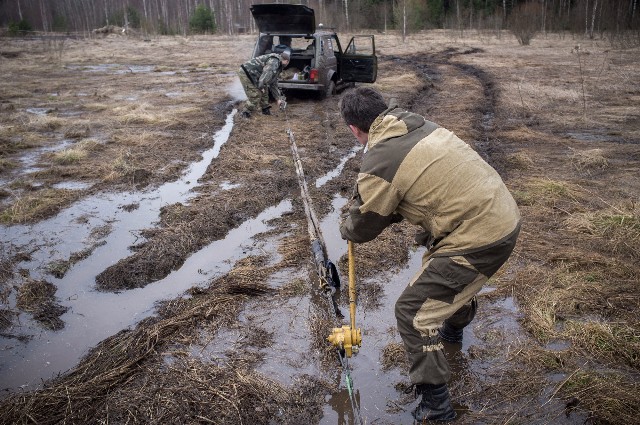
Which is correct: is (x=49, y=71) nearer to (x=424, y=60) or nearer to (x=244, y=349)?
(x=424, y=60)

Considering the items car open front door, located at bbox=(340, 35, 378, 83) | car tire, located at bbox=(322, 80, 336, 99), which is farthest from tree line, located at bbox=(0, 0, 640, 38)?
car tire, located at bbox=(322, 80, 336, 99)

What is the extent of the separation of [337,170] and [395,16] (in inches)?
1262

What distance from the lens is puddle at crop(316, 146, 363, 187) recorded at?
752 centimetres

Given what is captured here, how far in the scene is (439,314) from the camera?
2.83 m

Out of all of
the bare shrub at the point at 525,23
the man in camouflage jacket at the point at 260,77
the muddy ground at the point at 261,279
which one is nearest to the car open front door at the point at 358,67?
the man in camouflage jacket at the point at 260,77

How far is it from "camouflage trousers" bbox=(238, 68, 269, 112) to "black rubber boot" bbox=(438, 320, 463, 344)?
863 centimetres

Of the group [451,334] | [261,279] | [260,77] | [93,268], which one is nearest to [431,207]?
[451,334]

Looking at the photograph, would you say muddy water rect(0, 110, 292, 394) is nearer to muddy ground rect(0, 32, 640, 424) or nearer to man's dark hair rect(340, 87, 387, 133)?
muddy ground rect(0, 32, 640, 424)

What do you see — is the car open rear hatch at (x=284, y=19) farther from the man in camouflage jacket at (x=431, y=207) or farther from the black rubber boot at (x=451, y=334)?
the man in camouflage jacket at (x=431, y=207)

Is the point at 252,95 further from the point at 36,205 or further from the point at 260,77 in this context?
the point at 36,205

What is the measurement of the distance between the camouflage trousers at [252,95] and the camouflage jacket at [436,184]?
9.00 m

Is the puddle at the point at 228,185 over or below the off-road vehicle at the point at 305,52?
below

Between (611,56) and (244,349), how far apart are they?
23.7 meters

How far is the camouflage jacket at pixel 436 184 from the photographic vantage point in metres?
2.62
